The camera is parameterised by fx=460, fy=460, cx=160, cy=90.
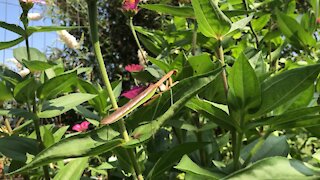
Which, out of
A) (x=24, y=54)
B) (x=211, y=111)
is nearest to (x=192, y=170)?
(x=211, y=111)

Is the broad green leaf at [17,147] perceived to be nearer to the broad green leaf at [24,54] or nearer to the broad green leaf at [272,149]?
the broad green leaf at [24,54]

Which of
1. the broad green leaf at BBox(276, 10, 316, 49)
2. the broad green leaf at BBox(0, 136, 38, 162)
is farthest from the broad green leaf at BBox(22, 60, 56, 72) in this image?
the broad green leaf at BBox(276, 10, 316, 49)

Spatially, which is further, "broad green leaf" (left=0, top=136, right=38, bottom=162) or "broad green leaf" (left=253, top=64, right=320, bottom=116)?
"broad green leaf" (left=0, top=136, right=38, bottom=162)

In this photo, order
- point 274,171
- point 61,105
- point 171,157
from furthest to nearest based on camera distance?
point 61,105 < point 171,157 < point 274,171

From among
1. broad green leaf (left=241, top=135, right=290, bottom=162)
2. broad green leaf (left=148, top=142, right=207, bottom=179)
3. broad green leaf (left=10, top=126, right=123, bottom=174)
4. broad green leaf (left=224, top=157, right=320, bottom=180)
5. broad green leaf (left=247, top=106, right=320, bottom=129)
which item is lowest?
broad green leaf (left=241, top=135, right=290, bottom=162)

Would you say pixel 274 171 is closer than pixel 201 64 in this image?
Yes

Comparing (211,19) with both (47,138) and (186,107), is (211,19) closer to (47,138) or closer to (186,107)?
(186,107)

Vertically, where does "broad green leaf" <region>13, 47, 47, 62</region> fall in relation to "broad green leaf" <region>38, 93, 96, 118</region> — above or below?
above

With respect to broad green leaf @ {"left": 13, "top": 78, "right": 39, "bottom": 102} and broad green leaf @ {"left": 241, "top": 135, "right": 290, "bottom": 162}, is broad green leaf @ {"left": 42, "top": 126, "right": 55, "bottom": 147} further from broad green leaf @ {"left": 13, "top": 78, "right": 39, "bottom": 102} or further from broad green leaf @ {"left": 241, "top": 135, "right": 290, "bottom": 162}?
broad green leaf @ {"left": 241, "top": 135, "right": 290, "bottom": 162}
